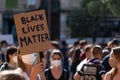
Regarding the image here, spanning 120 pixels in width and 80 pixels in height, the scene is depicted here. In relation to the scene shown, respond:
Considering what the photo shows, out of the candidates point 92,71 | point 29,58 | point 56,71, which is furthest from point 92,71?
point 29,58

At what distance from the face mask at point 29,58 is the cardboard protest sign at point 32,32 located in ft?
0.61

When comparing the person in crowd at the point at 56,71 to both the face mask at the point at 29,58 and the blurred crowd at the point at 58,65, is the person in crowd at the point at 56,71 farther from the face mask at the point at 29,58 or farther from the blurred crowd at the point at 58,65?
the face mask at the point at 29,58

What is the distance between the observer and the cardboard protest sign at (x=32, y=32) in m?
6.83

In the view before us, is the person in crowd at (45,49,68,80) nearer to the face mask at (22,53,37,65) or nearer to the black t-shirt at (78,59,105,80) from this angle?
the black t-shirt at (78,59,105,80)

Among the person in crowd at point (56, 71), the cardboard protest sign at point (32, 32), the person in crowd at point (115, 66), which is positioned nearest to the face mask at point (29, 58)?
the cardboard protest sign at point (32, 32)

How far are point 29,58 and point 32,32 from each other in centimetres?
37

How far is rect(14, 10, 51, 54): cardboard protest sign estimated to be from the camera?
6828 mm

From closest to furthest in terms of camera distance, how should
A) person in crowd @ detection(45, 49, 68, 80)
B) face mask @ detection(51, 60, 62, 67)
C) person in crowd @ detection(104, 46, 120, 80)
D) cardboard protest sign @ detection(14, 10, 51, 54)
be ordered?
person in crowd @ detection(104, 46, 120, 80) < cardboard protest sign @ detection(14, 10, 51, 54) < person in crowd @ detection(45, 49, 68, 80) < face mask @ detection(51, 60, 62, 67)

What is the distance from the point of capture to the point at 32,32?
7074mm

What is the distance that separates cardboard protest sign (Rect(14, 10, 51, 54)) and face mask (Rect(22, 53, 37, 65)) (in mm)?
185

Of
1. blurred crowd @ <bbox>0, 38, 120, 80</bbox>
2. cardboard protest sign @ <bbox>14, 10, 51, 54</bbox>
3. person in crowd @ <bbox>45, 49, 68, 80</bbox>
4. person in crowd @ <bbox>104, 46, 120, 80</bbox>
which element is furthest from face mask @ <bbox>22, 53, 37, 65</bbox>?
person in crowd @ <bbox>45, 49, 68, 80</bbox>

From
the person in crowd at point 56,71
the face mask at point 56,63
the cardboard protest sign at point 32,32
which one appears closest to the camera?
the cardboard protest sign at point 32,32

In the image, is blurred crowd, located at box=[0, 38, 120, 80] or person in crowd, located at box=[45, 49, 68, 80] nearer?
blurred crowd, located at box=[0, 38, 120, 80]

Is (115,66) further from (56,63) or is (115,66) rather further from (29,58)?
(56,63)
